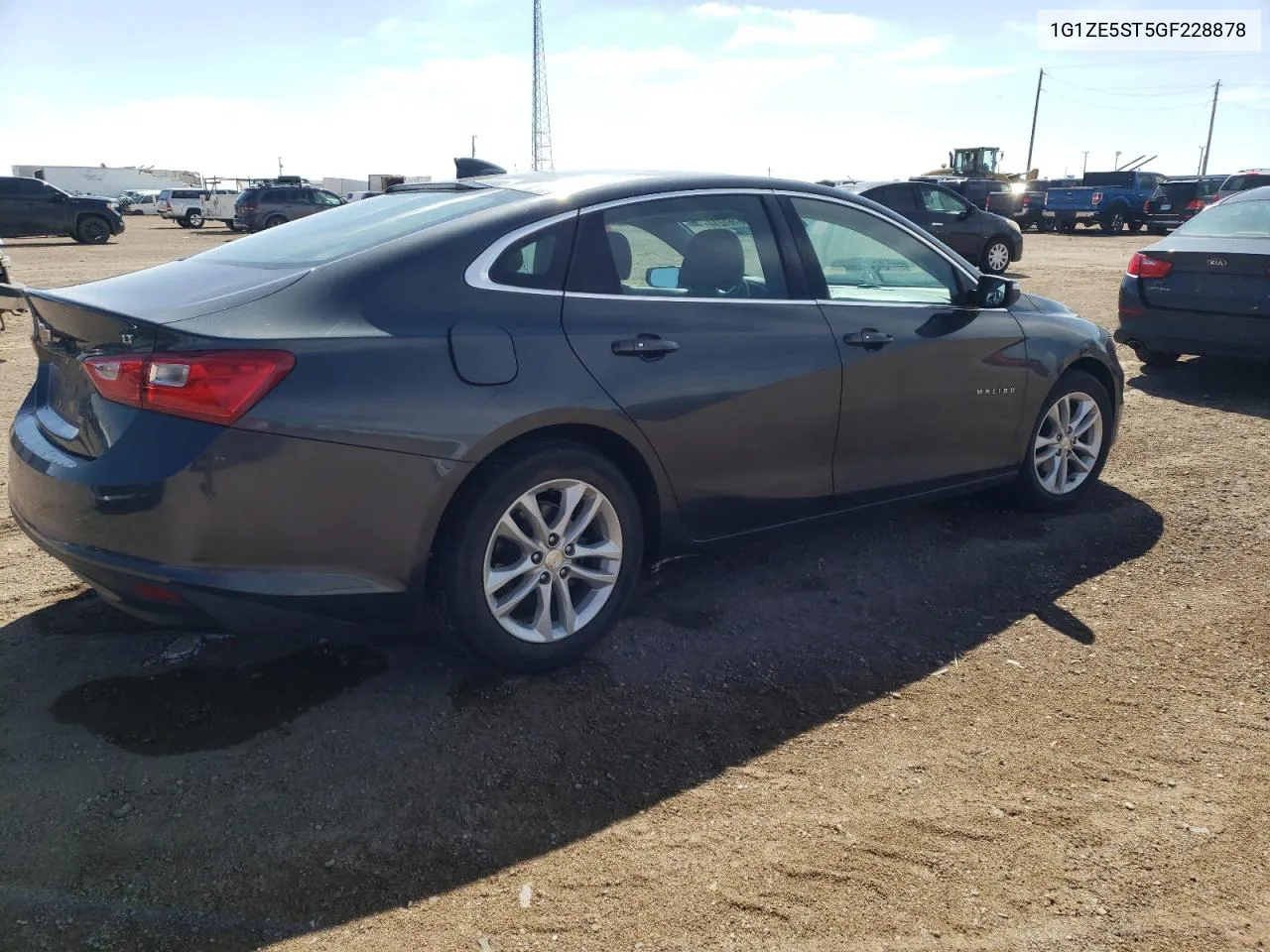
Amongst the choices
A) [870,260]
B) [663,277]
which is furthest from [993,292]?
[663,277]

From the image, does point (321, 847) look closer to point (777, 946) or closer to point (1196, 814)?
point (777, 946)

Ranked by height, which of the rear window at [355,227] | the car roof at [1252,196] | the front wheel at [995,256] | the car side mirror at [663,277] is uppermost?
the car roof at [1252,196]

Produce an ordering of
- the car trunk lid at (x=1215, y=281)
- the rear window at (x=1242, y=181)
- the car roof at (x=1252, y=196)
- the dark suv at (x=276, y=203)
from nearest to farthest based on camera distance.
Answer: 1. the car trunk lid at (x=1215, y=281)
2. the car roof at (x=1252, y=196)
3. the rear window at (x=1242, y=181)
4. the dark suv at (x=276, y=203)

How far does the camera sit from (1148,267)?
798 cm

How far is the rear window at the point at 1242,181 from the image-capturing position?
87.8 ft

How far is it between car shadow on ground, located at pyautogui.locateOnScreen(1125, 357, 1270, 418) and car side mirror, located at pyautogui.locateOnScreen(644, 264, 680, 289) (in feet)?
17.8

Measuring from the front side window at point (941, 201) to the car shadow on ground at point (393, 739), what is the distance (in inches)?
547

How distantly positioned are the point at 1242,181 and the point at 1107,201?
430 centimetres

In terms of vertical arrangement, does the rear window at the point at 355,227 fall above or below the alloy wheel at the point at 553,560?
above

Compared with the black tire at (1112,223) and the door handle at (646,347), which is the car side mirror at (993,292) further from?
the black tire at (1112,223)

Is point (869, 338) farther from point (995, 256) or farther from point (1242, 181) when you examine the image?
point (1242, 181)

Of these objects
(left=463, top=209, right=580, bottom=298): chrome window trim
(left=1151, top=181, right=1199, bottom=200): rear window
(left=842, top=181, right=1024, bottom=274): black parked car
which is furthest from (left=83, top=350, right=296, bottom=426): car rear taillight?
(left=1151, top=181, right=1199, bottom=200): rear window

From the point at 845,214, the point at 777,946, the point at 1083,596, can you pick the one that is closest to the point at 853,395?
the point at 845,214

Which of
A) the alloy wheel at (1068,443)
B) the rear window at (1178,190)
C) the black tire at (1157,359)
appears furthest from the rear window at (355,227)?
the rear window at (1178,190)
